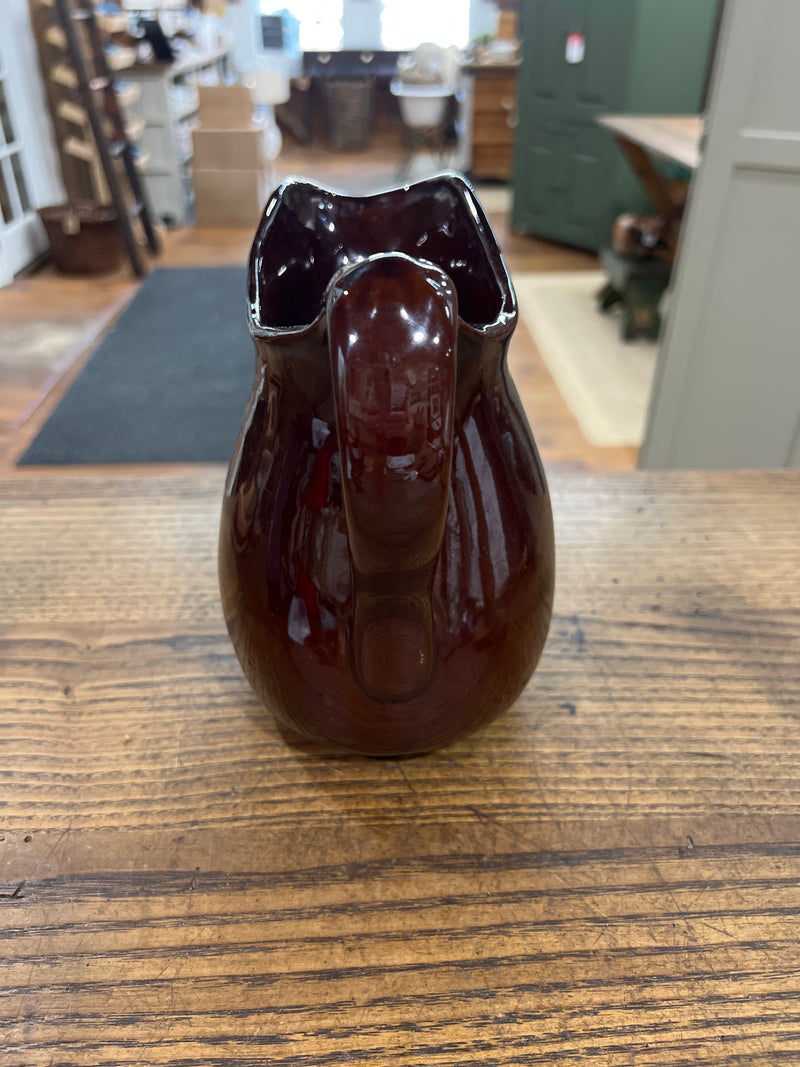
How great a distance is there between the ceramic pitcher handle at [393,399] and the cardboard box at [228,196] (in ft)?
12.0

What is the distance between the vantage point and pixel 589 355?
2621mm

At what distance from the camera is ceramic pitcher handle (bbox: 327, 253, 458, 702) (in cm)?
26

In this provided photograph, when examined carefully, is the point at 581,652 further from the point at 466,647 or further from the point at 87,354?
the point at 87,354

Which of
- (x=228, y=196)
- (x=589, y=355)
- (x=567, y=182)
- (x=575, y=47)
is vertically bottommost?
(x=589, y=355)

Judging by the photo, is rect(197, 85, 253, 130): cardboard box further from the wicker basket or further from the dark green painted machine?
the dark green painted machine

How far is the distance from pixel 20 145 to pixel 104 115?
33cm

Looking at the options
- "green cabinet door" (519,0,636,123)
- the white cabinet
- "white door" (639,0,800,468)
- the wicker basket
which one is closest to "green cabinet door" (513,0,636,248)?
"green cabinet door" (519,0,636,123)

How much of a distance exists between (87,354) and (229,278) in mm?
843

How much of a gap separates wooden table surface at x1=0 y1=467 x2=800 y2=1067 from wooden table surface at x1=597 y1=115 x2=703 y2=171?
1.77 meters

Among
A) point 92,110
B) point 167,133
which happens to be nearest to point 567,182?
point 167,133

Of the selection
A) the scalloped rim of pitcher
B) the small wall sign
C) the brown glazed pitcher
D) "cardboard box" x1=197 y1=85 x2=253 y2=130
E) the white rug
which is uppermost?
the scalloped rim of pitcher

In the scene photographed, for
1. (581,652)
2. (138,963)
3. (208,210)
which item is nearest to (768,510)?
(581,652)

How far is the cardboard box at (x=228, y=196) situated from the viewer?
142 inches

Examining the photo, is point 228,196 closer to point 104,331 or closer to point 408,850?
point 104,331
